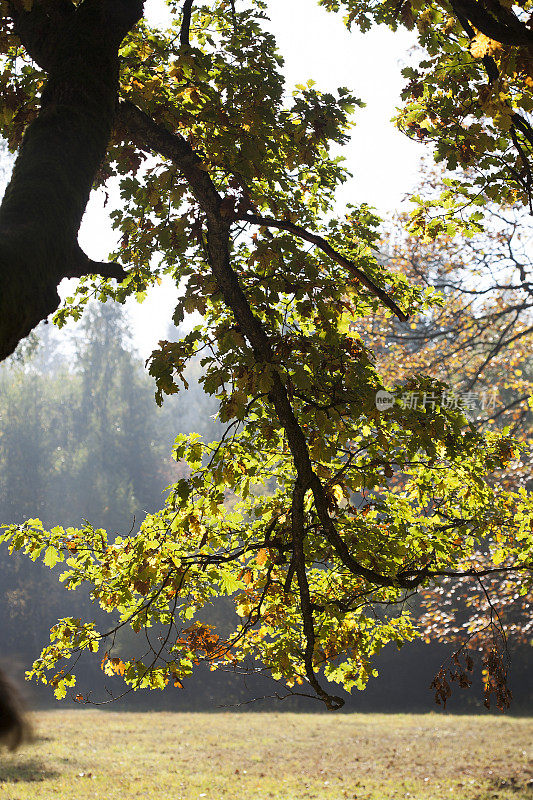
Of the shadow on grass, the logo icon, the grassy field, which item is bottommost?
the shadow on grass

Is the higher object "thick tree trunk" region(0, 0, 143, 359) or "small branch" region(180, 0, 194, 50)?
"small branch" region(180, 0, 194, 50)

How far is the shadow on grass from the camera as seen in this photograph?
9828 millimetres

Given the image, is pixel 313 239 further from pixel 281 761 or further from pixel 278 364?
pixel 281 761

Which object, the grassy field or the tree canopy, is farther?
the grassy field

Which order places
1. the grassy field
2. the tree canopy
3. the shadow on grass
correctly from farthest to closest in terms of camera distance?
the shadow on grass → the grassy field → the tree canopy

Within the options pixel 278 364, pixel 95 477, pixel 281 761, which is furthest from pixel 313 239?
pixel 95 477

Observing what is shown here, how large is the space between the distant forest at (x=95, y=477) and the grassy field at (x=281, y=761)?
4817 mm

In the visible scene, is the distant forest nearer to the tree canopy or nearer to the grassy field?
the grassy field

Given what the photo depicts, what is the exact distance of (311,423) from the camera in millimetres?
4895

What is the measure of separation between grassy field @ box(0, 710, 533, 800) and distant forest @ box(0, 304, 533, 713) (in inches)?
190

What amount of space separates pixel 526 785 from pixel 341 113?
30.9 ft

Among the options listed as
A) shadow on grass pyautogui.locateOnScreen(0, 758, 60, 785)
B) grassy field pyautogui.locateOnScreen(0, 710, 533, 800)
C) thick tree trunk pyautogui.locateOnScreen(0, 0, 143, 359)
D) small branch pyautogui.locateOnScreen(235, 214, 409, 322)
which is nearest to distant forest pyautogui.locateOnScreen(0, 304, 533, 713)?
grassy field pyautogui.locateOnScreen(0, 710, 533, 800)

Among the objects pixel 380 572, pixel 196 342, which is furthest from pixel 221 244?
pixel 380 572

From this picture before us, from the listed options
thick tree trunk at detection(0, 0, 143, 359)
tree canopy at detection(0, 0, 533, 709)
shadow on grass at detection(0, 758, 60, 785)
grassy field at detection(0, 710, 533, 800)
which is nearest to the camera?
thick tree trunk at detection(0, 0, 143, 359)
